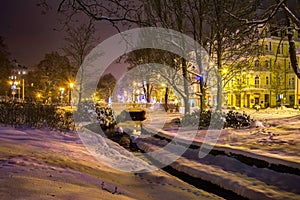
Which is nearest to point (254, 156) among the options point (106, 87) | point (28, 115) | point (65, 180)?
point (65, 180)

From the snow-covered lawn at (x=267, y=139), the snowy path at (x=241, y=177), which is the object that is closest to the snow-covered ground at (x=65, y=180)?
the snowy path at (x=241, y=177)

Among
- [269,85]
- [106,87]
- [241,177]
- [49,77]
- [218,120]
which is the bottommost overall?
[241,177]

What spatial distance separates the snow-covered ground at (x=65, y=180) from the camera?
470cm

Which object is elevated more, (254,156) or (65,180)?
(65,180)

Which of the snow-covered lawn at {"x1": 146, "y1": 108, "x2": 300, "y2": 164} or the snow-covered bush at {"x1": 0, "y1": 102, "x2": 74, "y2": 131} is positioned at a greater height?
the snow-covered bush at {"x1": 0, "y1": 102, "x2": 74, "y2": 131}

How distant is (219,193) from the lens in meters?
8.26

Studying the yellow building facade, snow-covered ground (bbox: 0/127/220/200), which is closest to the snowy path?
snow-covered ground (bbox: 0/127/220/200)

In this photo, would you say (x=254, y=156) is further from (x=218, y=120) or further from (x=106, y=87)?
(x=106, y=87)

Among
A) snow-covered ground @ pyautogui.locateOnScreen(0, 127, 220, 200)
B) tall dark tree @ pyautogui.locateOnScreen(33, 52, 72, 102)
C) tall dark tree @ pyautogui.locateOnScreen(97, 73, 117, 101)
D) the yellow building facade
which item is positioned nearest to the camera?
snow-covered ground @ pyautogui.locateOnScreen(0, 127, 220, 200)

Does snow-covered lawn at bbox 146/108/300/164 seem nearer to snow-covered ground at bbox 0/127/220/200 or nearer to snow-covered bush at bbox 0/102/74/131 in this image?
snow-covered ground at bbox 0/127/220/200

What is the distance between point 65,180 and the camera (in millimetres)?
5660

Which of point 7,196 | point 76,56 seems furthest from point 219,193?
point 76,56

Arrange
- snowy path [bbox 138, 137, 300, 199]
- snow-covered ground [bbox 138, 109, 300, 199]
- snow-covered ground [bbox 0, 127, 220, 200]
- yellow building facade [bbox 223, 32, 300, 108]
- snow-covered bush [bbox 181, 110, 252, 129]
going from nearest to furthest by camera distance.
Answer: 1. snow-covered ground [bbox 0, 127, 220, 200]
2. snowy path [bbox 138, 137, 300, 199]
3. snow-covered ground [bbox 138, 109, 300, 199]
4. snow-covered bush [bbox 181, 110, 252, 129]
5. yellow building facade [bbox 223, 32, 300, 108]

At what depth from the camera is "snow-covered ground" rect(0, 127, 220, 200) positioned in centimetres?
470
